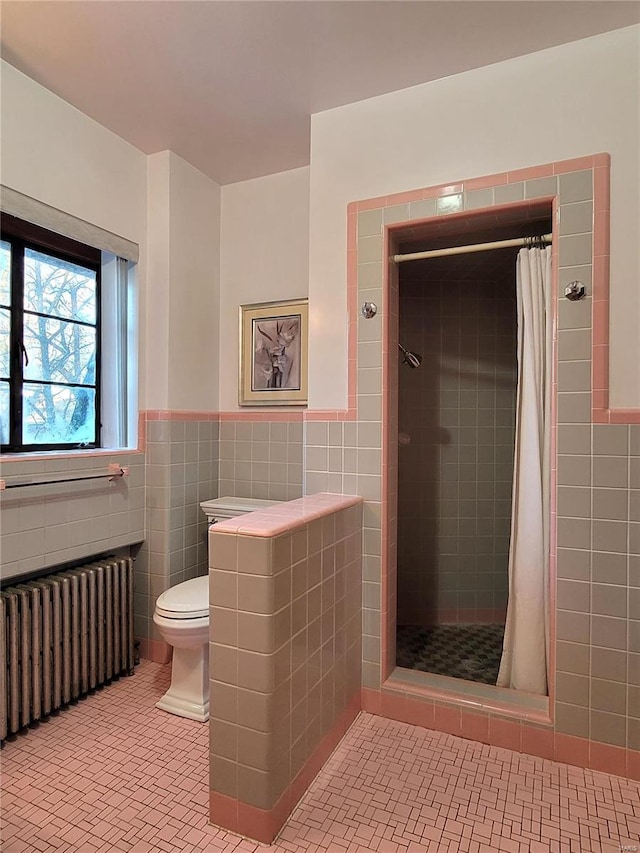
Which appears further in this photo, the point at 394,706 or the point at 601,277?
the point at 394,706

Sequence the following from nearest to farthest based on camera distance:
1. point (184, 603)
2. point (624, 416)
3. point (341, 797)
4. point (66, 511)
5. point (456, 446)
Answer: point (341, 797), point (624, 416), point (184, 603), point (66, 511), point (456, 446)

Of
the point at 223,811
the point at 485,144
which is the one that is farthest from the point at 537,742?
the point at 485,144

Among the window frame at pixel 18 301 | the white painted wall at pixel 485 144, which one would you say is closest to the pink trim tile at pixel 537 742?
the white painted wall at pixel 485 144

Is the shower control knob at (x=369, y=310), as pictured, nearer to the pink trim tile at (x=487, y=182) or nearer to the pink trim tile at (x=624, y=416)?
the pink trim tile at (x=487, y=182)

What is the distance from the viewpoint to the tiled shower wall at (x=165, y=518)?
2555 millimetres

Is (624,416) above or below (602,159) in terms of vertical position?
below

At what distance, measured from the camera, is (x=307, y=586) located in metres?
1.62

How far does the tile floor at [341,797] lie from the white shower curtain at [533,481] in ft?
1.25

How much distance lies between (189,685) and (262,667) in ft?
2.96

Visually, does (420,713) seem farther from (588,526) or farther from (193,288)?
(193,288)

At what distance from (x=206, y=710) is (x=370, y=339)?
1.68 metres

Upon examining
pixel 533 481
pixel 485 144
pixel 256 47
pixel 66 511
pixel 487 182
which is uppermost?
pixel 256 47

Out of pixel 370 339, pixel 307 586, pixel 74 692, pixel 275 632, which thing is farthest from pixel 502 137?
pixel 74 692

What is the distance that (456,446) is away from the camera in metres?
3.12
